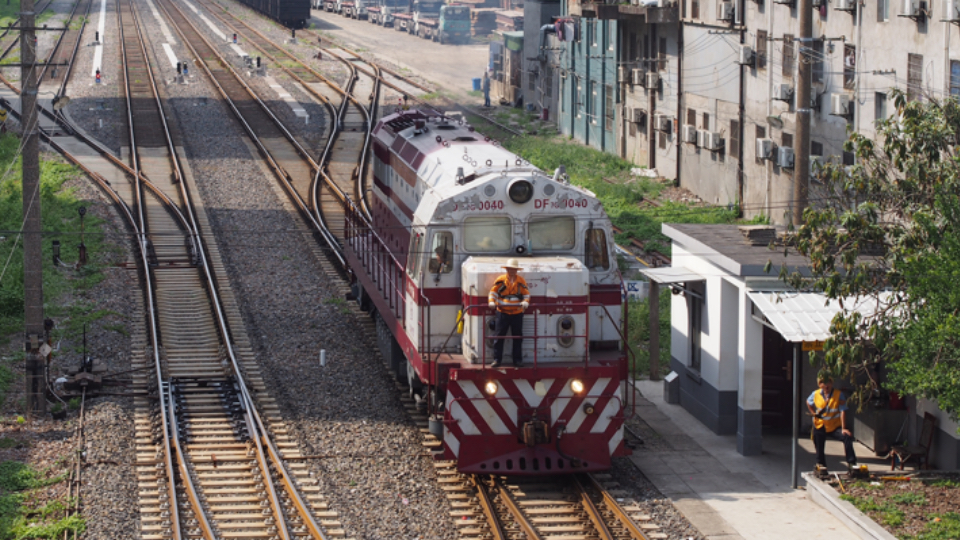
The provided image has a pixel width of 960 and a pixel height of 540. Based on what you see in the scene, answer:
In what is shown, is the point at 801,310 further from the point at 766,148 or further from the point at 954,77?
the point at 766,148

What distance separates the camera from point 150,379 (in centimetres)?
1952

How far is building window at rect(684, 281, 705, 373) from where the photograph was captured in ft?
60.0

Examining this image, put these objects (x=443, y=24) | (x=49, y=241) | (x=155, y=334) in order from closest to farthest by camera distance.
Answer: (x=155, y=334) < (x=49, y=241) < (x=443, y=24)

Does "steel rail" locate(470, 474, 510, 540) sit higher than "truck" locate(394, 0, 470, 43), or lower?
lower

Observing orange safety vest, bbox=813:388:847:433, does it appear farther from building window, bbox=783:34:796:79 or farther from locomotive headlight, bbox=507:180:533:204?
building window, bbox=783:34:796:79

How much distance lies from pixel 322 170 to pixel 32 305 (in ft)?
61.2

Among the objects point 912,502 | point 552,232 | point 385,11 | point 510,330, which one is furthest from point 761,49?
point 385,11

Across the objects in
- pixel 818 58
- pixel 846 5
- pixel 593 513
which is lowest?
pixel 593 513

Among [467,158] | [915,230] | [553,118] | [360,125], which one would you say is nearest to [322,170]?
[360,125]

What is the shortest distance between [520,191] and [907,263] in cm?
489

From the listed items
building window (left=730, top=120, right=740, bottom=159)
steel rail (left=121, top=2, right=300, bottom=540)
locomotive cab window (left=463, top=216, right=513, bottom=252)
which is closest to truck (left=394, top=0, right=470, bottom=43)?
steel rail (left=121, top=2, right=300, bottom=540)

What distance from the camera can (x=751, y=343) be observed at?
54.0ft

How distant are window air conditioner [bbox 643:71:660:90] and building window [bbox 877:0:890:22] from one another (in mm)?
12559

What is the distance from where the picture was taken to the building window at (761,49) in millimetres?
32344
